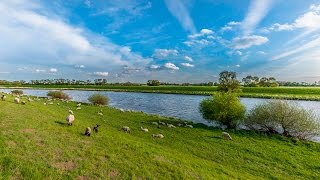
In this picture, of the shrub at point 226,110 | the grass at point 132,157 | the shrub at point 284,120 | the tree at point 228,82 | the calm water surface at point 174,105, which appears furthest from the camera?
the tree at point 228,82

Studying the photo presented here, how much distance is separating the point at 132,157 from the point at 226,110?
2179 centimetres

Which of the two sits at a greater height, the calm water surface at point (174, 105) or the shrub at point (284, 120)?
the shrub at point (284, 120)

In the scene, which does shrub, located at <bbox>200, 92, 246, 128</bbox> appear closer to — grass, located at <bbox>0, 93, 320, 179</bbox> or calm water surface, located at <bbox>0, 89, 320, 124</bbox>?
calm water surface, located at <bbox>0, 89, 320, 124</bbox>

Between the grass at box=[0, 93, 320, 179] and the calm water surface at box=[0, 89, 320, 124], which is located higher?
the grass at box=[0, 93, 320, 179]

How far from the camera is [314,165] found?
19.1 m

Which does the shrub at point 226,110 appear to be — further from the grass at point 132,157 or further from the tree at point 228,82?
the tree at point 228,82

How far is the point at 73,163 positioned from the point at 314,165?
17487 mm

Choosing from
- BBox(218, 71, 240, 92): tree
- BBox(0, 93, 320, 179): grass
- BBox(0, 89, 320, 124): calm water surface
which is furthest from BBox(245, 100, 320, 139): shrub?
BBox(218, 71, 240, 92): tree

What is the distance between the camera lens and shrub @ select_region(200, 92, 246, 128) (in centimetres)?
3369

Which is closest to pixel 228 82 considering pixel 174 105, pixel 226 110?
pixel 174 105

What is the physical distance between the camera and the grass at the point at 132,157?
1226cm

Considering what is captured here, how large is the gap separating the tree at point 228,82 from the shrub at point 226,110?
6417cm

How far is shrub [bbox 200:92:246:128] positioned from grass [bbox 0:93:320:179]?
9.47 meters

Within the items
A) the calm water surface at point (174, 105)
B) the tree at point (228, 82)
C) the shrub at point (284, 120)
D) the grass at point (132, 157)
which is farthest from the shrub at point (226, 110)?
the tree at point (228, 82)
